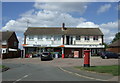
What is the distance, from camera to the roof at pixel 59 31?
5594 cm

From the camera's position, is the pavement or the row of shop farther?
the row of shop

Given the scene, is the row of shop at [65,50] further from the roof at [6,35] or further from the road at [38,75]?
the road at [38,75]

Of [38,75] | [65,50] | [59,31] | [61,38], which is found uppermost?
[59,31]

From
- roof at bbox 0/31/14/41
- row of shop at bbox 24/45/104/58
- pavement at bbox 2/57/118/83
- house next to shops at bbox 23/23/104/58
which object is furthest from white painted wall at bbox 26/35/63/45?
pavement at bbox 2/57/118/83

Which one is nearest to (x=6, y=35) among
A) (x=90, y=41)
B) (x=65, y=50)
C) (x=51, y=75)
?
(x=65, y=50)

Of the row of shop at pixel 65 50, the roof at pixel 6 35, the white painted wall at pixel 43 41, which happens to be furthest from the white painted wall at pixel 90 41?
the roof at pixel 6 35

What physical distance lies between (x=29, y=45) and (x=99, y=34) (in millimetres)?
17679

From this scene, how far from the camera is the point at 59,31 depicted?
5697 cm

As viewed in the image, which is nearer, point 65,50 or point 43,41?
point 65,50

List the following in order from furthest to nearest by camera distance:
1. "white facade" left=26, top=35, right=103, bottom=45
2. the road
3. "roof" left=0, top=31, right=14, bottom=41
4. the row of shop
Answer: "roof" left=0, top=31, right=14, bottom=41
"white facade" left=26, top=35, right=103, bottom=45
the row of shop
the road

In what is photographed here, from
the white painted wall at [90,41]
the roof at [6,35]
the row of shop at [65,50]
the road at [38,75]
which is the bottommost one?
the road at [38,75]

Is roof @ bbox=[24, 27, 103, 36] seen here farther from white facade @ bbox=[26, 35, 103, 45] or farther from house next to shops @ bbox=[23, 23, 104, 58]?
white facade @ bbox=[26, 35, 103, 45]

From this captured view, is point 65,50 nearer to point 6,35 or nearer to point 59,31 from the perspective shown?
point 59,31

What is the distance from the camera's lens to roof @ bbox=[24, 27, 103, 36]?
184 ft
